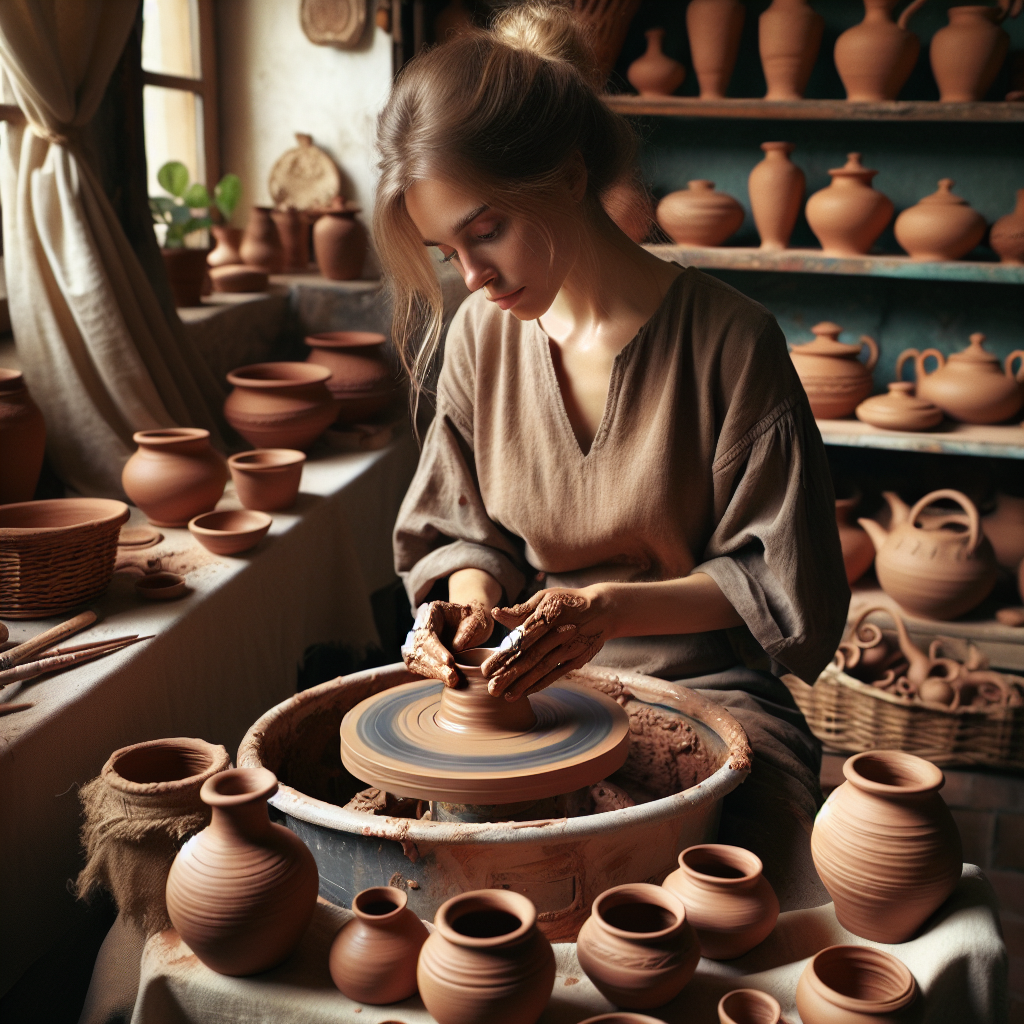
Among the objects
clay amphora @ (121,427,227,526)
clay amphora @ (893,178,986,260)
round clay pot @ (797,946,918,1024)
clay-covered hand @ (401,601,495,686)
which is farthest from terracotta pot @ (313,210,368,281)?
round clay pot @ (797,946,918,1024)

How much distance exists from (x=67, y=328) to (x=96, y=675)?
1.41m

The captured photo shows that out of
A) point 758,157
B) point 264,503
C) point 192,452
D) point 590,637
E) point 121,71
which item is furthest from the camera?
point 758,157

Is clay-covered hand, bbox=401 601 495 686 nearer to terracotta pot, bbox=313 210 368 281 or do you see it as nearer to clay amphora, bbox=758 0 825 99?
clay amphora, bbox=758 0 825 99

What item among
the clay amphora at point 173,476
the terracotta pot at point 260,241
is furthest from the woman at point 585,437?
the terracotta pot at point 260,241

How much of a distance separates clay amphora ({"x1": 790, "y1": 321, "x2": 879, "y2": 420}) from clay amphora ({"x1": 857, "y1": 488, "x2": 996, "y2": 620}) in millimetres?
437

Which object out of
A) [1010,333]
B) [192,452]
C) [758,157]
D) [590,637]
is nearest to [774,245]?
[758,157]

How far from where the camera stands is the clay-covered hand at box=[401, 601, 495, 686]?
1.46 meters

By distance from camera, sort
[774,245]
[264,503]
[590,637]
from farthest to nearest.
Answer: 1. [774,245]
2. [264,503]
3. [590,637]

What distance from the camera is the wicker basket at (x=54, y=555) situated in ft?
6.29

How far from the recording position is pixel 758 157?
4.04m

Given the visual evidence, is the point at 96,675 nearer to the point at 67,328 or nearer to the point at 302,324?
the point at 67,328

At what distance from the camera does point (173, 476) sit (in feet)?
8.30

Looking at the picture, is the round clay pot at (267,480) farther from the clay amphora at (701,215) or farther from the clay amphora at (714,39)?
the clay amphora at (714,39)

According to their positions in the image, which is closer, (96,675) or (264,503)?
(96,675)
